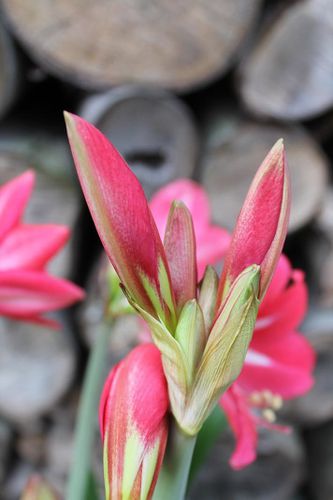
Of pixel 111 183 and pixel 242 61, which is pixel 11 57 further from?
pixel 111 183

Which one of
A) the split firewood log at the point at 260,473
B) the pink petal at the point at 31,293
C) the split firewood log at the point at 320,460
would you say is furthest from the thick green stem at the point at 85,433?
the split firewood log at the point at 320,460

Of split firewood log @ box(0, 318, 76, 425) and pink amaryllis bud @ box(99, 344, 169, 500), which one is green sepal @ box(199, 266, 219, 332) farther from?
split firewood log @ box(0, 318, 76, 425)

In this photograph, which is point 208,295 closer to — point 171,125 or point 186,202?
point 186,202

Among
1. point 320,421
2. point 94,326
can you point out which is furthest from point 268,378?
point 320,421

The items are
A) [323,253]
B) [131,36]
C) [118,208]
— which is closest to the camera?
[118,208]

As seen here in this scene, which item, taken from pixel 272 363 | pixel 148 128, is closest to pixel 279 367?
pixel 272 363

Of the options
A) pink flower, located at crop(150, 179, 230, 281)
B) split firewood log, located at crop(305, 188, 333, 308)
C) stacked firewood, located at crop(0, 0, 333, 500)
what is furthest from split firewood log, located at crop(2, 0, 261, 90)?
pink flower, located at crop(150, 179, 230, 281)
